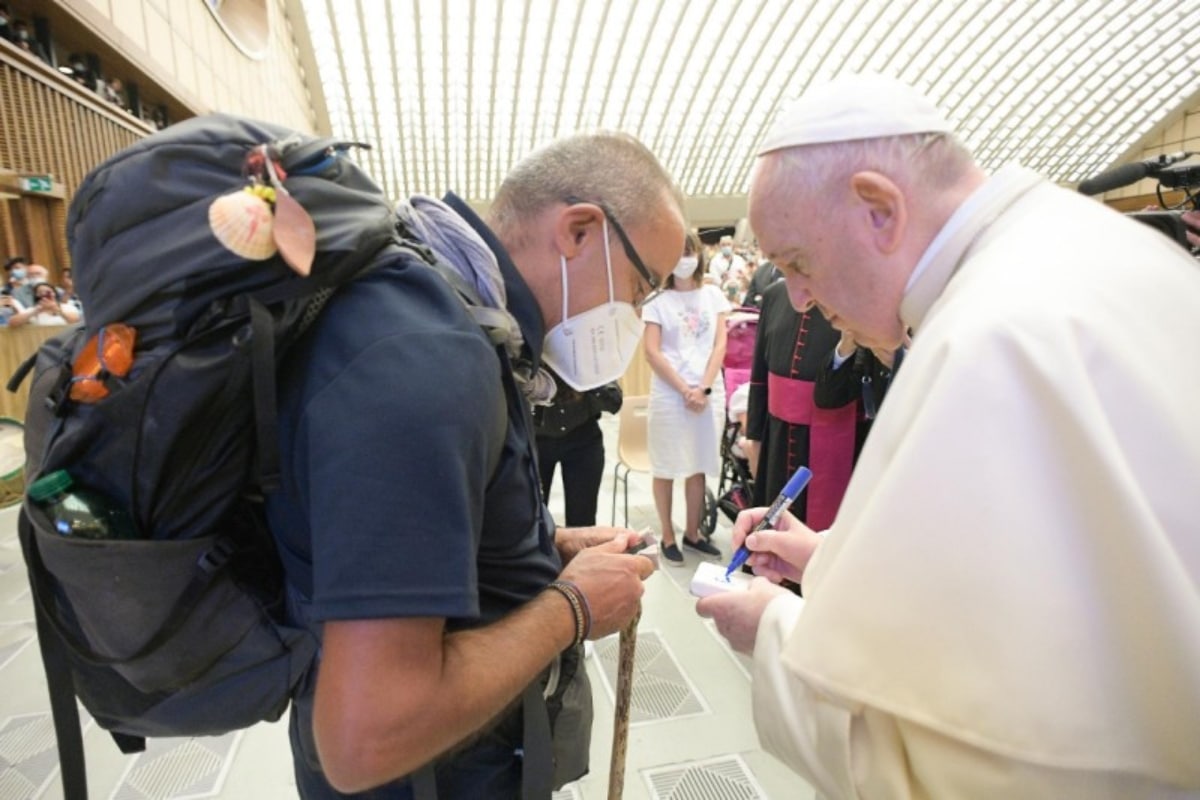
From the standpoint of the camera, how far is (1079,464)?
750 mm

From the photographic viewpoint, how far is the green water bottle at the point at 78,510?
72 cm

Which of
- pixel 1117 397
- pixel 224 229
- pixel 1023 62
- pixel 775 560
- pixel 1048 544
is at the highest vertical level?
pixel 1023 62

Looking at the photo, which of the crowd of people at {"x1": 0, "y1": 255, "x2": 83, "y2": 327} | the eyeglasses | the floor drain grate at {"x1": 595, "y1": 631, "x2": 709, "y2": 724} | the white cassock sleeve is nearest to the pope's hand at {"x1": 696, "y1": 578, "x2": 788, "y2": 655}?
the white cassock sleeve

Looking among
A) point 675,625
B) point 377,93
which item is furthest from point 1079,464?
point 377,93

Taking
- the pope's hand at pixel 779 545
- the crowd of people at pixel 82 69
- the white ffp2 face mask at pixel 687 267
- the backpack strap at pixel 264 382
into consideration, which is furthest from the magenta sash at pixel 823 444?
the crowd of people at pixel 82 69

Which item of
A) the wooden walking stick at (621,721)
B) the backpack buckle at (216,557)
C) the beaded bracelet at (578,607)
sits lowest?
the wooden walking stick at (621,721)

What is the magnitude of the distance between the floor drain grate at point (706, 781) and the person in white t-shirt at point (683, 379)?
163 cm

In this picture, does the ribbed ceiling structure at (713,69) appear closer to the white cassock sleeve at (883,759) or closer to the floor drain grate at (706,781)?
the floor drain grate at (706,781)

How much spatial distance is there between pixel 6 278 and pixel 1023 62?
3263cm

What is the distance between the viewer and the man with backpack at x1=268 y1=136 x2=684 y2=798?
2.23ft

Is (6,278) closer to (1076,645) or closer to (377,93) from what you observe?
(1076,645)

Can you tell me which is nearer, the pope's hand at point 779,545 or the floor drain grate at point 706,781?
the pope's hand at point 779,545

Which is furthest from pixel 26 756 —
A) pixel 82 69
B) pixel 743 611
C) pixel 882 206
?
pixel 82 69

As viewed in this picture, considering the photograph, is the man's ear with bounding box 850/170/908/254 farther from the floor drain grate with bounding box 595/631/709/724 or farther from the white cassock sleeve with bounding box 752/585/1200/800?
the floor drain grate with bounding box 595/631/709/724
